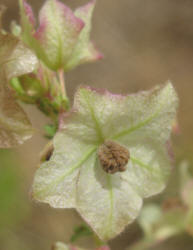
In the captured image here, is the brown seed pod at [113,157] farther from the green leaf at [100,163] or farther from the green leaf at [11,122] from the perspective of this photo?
the green leaf at [11,122]

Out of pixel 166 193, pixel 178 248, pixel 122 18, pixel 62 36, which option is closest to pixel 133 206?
pixel 62 36

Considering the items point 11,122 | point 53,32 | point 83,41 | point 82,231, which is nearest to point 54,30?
point 53,32

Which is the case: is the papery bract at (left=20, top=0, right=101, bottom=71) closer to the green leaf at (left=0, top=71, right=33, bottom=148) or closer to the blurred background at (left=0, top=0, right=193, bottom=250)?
the green leaf at (left=0, top=71, right=33, bottom=148)

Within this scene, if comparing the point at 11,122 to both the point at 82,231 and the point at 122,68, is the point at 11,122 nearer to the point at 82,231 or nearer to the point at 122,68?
the point at 82,231

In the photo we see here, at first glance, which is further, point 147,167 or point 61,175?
point 147,167

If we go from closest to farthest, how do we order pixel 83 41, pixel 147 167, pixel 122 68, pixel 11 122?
pixel 11 122
pixel 147 167
pixel 83 41
pixel 122 68

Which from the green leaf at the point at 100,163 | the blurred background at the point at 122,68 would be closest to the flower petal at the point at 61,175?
the green leaf at the point at 100,163

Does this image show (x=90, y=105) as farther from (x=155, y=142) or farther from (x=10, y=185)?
(x=10, y=185)
